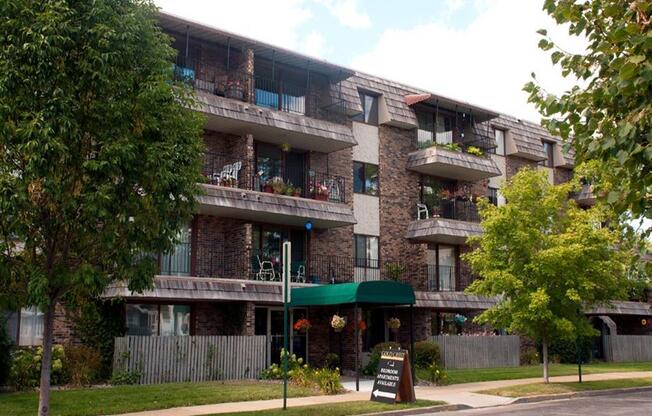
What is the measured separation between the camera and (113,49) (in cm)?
1234

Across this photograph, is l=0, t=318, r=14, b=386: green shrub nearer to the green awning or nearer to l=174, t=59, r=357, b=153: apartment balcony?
the green awning

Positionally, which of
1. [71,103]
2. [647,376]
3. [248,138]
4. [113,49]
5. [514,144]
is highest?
[514,144]

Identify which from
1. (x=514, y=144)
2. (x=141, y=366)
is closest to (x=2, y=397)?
(x=141, y=366)

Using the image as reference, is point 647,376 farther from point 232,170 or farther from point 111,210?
point 111,210

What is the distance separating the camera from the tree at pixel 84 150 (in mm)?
11359

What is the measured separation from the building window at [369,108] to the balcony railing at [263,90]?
168 centimetres

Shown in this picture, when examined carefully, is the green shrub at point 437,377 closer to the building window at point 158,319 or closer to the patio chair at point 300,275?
the patio chair at point 300,275

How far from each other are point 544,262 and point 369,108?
41.0 feet

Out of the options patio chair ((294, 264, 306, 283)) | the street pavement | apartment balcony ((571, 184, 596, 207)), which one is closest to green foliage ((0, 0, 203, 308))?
the street pavement

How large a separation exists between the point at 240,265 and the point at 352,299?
241 inches

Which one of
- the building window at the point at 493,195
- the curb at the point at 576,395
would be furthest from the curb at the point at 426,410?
the building window at the point at 493,195

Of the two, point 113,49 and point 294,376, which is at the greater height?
point 113,49

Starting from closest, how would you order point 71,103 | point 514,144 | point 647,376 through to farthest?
1. point 71,103
2. point 647,376
3. point 514,144

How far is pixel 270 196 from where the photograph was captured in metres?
25.6
